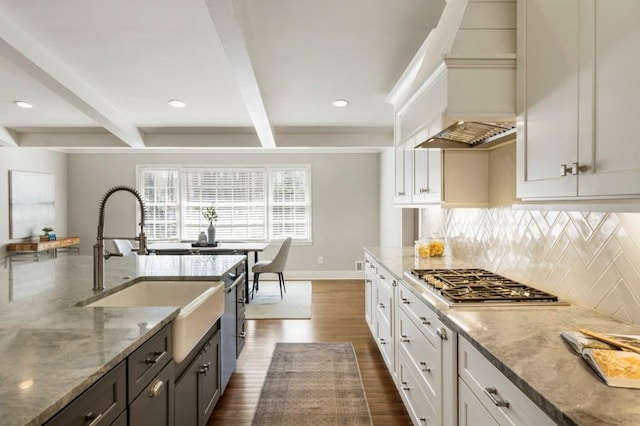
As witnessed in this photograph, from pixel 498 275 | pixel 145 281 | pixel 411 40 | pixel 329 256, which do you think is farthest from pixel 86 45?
pixel 329 256

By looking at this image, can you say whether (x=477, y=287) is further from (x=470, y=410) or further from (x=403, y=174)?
(x=403, y=174)

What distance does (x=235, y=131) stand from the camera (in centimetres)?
539

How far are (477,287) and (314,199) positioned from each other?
17.4 feet

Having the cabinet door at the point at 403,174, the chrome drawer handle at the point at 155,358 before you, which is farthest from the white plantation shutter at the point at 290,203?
the chrome drawer handle at the point at 155,358

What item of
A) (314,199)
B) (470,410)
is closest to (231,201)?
(314,199)

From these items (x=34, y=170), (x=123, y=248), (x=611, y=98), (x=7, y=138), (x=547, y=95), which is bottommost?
(x=123, y=248)

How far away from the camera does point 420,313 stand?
2.05 meters

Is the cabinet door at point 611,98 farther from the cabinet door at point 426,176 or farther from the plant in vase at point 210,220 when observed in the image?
the plant in vase at point 210,220

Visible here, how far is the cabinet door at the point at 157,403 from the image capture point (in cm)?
130

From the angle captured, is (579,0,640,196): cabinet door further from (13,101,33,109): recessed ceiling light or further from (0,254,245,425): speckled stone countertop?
(13,101,33,109): recessed ceiling light

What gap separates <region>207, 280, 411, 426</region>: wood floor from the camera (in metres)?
2.61

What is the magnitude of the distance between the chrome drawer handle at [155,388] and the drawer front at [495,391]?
3.76ft

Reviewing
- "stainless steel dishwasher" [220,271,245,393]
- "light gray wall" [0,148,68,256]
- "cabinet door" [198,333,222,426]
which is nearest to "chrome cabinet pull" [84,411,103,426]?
"cabinet door" [198,333,222,426]

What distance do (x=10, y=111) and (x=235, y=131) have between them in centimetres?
251
